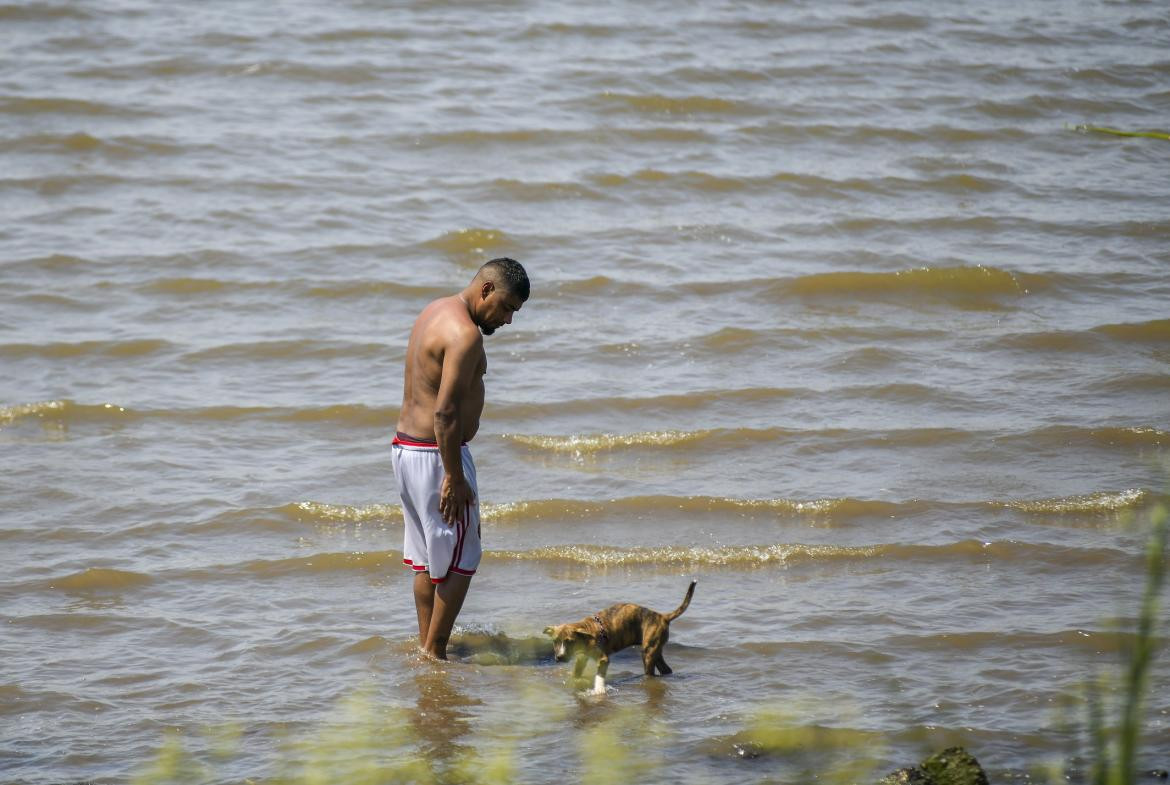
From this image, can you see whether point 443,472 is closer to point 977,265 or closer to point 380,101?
point 977,265

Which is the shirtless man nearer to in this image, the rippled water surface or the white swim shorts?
the white swim shorts

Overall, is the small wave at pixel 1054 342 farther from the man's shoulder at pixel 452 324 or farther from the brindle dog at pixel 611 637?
the man's shoulder at pixel 452 324

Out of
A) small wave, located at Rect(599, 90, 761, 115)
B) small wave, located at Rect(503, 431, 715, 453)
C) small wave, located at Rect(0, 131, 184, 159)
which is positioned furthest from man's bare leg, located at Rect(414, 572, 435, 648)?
small wave, located at Rect(599, 90, 761, 115)

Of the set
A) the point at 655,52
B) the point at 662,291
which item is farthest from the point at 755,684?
the point at 655,52

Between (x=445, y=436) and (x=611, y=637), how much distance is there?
3.49 ft

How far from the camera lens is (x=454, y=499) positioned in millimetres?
5629

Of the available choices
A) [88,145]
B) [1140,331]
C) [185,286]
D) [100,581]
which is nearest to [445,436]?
[100,581]

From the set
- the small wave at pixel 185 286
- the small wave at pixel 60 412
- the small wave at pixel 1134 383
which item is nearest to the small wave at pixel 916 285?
the small wave at pixel 1134 383

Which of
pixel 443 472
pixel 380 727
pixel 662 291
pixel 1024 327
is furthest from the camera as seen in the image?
pixel 662 291

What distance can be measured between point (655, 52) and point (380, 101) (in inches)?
135

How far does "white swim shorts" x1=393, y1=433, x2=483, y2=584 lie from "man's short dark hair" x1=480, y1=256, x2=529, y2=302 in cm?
74

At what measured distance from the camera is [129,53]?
16094mm

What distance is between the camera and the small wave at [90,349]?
993cm

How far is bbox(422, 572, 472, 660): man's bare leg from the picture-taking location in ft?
19.1
